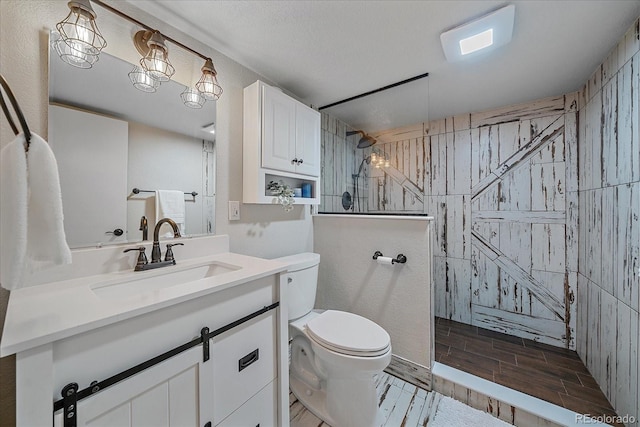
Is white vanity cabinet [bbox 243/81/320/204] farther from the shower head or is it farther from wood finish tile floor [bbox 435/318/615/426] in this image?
wood finish tile floor [bbox 435/318/615/426]

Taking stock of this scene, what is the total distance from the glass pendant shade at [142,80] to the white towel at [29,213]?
0.73 m

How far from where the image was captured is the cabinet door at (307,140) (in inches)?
73.5

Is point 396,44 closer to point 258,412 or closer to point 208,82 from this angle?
point 208,82

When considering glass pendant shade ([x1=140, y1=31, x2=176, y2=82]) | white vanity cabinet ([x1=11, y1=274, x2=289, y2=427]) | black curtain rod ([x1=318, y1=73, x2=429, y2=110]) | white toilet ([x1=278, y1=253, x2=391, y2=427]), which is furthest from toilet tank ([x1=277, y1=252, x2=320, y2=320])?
black curtain rod ([x1=318, y1=73, x2=429, y2=110])

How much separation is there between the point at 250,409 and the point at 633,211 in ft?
6.99

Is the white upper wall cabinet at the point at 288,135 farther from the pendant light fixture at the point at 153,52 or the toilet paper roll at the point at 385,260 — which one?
the toilet paper roll at the point at 385,260

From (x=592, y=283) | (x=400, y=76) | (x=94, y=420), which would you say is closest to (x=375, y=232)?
(x=400, y=76)

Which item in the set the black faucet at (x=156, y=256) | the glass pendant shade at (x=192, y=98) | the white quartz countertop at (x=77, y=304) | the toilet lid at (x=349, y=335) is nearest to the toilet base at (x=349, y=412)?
the toilet lid at (x=349, y=335)

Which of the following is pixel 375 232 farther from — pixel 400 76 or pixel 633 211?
pixel 633 211

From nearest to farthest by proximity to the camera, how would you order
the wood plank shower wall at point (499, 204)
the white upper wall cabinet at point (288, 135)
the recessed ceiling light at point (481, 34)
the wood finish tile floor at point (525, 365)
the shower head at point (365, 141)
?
the recessed ceiling light at point (481, 34)
the wood finish tile floor at point (525, 365)
the white upper wall cabinet at point (288, 135)
the wood plank shower wall at point (499, 204)
the shower head at point (365, 141)

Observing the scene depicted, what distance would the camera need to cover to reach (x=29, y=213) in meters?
0.63

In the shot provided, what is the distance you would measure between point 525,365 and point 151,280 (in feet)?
8.52

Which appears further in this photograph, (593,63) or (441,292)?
(441,292)

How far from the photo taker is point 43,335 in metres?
0.55
